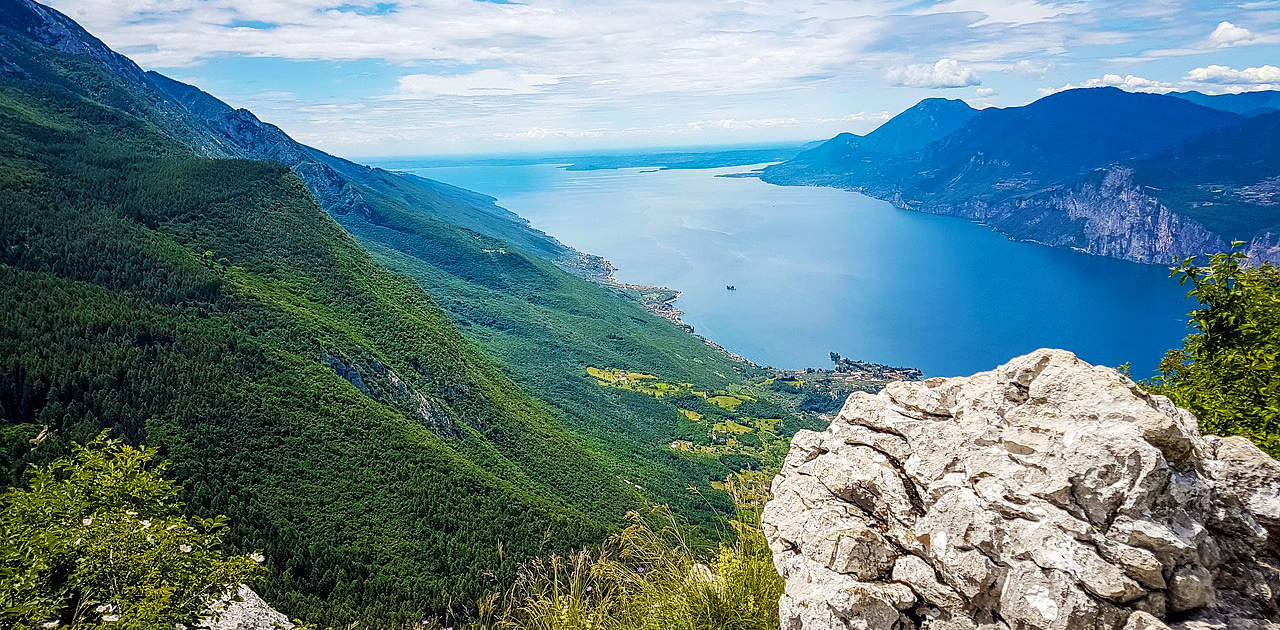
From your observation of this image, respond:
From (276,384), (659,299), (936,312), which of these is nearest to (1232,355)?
(276,384)

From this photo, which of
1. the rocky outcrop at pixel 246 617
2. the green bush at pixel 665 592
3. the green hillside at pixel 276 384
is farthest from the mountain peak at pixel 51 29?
the green bush at pixel 665 592

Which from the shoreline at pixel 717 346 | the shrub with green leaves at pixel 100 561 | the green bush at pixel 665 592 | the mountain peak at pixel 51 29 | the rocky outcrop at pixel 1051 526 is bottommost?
the shoreline at pixel 717 346

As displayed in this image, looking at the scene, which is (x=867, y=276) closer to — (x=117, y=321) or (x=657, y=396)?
(x=657, y=396)

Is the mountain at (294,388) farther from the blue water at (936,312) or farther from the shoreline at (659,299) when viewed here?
the shoreline at (659,299)

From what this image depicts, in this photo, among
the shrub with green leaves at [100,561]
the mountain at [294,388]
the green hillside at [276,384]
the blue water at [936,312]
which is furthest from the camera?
the blue water at [936,312]

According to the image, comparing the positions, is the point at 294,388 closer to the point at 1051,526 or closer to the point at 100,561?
the point at 100,561

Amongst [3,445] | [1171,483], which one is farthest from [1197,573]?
[3,445]

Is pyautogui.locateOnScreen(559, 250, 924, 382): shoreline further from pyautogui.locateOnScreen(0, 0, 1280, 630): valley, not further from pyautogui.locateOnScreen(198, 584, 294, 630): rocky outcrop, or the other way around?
pyautogui.locateOnScreen(198, 584, 294, 630): rocky outcrop
